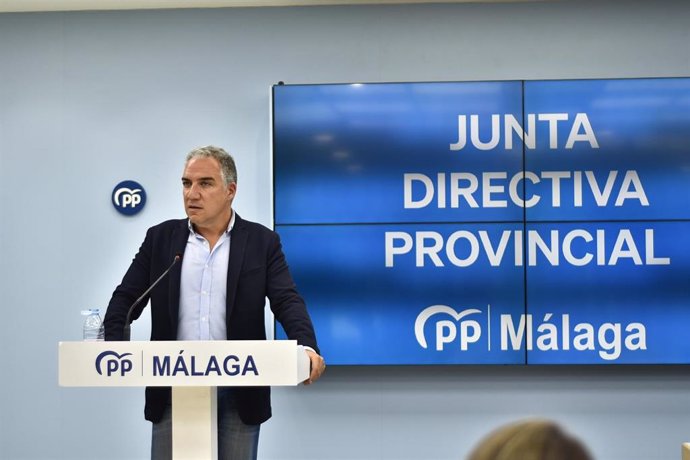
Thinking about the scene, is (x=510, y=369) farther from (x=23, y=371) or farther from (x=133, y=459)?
(x=23, y=371)

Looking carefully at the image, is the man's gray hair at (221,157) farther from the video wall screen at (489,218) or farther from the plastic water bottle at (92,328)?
the video wall screen at (489,218)

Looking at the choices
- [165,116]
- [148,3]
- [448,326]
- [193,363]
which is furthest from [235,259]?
[148,3]

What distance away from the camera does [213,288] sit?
9.12ft

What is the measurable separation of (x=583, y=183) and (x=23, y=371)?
3305 millimetres

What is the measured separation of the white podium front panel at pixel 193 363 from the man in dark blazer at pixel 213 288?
42cm

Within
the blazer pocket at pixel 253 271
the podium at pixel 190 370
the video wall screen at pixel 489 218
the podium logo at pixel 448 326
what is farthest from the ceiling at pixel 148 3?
the podium at pixel 190 370

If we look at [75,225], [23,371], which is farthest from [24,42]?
[23,371]

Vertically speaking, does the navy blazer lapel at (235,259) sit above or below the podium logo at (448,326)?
above

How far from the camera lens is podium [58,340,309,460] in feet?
7.27

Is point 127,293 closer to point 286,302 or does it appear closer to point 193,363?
point 286,302

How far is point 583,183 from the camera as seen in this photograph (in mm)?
4414

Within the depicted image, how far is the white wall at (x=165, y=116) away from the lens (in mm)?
4609

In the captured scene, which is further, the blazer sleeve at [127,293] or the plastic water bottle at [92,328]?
the blazer sleeve at [127,293]

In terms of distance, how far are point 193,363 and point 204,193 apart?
778 millimetres
